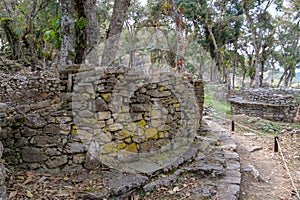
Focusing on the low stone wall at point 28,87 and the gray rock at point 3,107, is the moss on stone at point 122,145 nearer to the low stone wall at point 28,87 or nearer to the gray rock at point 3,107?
the gray rock at point 3,107

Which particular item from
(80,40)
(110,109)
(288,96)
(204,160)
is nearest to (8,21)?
(80,40)

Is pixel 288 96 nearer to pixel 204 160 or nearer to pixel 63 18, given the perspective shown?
pixel 204 160

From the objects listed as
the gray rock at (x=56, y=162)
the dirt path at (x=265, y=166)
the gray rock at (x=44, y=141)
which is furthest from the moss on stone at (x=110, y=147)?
the dirt path at (x=265, y=166)

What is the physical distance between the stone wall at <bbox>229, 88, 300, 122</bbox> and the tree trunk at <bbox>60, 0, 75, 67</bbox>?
8831 mm

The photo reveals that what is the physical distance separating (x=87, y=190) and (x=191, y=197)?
1212 millimetres

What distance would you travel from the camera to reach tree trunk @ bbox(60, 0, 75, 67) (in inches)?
179

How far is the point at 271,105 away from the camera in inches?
429

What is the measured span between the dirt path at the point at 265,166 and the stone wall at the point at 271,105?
4191 millimetres

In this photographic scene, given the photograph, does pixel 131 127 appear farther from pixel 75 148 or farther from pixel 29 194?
pixel 29 194

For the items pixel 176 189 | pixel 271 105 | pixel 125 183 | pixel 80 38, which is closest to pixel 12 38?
pixel 80 38

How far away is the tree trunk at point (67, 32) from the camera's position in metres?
4.55

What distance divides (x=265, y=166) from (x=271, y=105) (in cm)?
693

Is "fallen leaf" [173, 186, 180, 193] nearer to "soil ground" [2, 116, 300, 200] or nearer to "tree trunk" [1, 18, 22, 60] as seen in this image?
"soil ground" [2, 116, 300, 200]

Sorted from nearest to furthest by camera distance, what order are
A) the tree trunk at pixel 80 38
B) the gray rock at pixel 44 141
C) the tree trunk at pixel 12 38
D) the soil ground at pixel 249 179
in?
1. the soil ground at pixel 249 179
2. the gray rock at pixel 44 141
3. the tree trunk at pixel 80 38
4. the tree trunk at pixel 12 38
